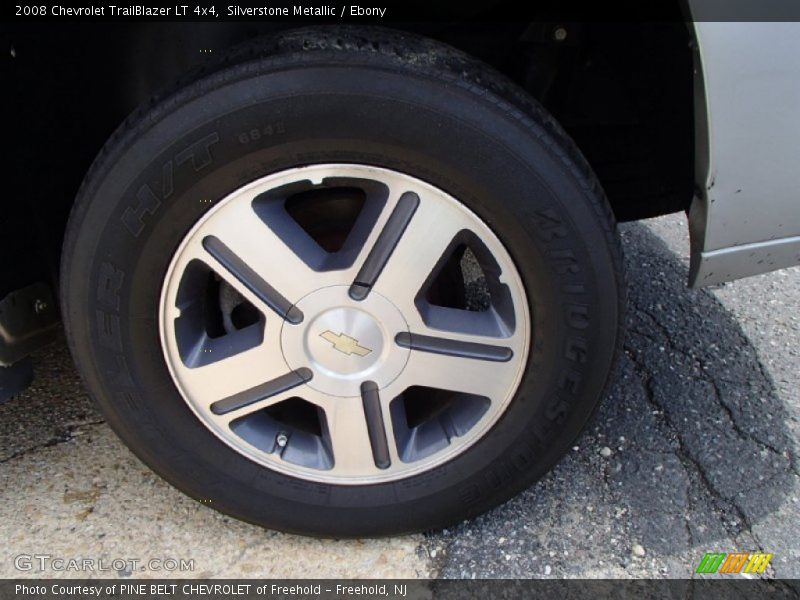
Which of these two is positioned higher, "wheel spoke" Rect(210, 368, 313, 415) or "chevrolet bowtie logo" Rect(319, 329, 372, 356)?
"chevrolet bowtie logo" Rect(319, 329, 372, 356)

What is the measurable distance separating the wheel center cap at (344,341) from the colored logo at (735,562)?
32.9 inches

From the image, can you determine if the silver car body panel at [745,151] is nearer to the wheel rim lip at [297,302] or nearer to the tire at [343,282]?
the tire at [343,282]

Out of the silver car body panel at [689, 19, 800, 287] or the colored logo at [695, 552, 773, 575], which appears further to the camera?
the colored logo at [695, 552, 773, 575]

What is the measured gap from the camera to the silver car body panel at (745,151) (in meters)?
1.39

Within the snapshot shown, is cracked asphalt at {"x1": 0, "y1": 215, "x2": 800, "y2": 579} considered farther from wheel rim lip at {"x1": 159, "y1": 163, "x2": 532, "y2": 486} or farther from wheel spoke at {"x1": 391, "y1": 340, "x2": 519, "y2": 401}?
wheel spoke at {"x1": 391, "y1": 340, "x2": 519, "y2": 401}

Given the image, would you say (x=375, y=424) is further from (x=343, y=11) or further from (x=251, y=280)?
(x=343, y=11)

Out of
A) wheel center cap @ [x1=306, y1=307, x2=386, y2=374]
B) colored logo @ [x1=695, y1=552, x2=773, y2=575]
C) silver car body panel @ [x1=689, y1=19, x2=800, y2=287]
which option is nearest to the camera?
silver car body panel @ [x1=689, y1=19, x2=800, y2=287]

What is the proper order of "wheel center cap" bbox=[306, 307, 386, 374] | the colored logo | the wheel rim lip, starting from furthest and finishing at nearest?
1. the colored logo
2. "wheel center cap" bbox=[306, 307, 386, 374]
3. the wheel rim lip

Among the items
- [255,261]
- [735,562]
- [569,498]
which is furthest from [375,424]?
[735,562]

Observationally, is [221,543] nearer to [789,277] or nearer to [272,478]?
[272,478]

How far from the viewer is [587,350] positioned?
1.62m

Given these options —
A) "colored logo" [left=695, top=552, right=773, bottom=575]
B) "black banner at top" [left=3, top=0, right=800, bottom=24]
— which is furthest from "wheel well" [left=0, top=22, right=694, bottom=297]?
"colored logo" [left=695, top=552, right=773, bottom=575]

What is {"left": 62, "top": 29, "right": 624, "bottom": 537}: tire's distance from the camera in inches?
58.5

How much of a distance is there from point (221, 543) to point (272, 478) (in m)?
0.23
